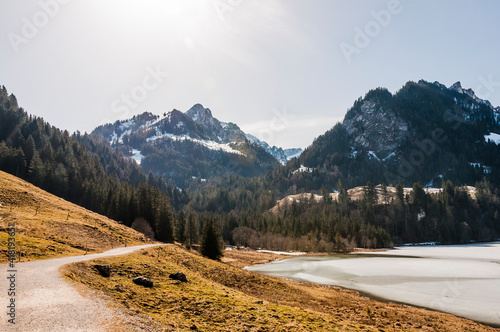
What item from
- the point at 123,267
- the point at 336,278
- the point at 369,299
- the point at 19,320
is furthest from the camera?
the point at 336,278

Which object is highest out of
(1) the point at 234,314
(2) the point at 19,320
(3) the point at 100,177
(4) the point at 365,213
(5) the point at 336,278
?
(3) the point at 100,177

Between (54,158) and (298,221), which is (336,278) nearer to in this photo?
(298,221)

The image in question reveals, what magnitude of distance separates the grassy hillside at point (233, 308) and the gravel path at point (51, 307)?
4.78ft

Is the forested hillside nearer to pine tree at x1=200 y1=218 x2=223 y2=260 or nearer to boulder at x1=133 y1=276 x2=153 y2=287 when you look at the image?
pine tree at x1=200 y1=218 x2=223 y2=260

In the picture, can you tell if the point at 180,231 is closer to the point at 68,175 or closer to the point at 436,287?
the point at 68,175

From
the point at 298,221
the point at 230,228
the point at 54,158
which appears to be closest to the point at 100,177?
the point at 54,158

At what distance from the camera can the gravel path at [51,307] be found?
12086mm

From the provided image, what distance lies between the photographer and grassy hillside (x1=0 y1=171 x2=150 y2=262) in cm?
2858

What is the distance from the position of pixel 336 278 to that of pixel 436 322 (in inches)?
1021

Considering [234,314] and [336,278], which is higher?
[234,314]

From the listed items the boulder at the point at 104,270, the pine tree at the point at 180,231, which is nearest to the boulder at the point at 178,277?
the boulder at the point at 104,270

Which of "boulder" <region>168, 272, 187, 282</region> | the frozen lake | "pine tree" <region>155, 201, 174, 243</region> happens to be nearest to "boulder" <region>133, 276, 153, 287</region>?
"boulder" <region>168, 272, 187, 282</region>

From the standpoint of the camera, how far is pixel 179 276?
25.0 meters

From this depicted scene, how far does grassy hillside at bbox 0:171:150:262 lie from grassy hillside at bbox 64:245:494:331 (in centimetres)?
951
